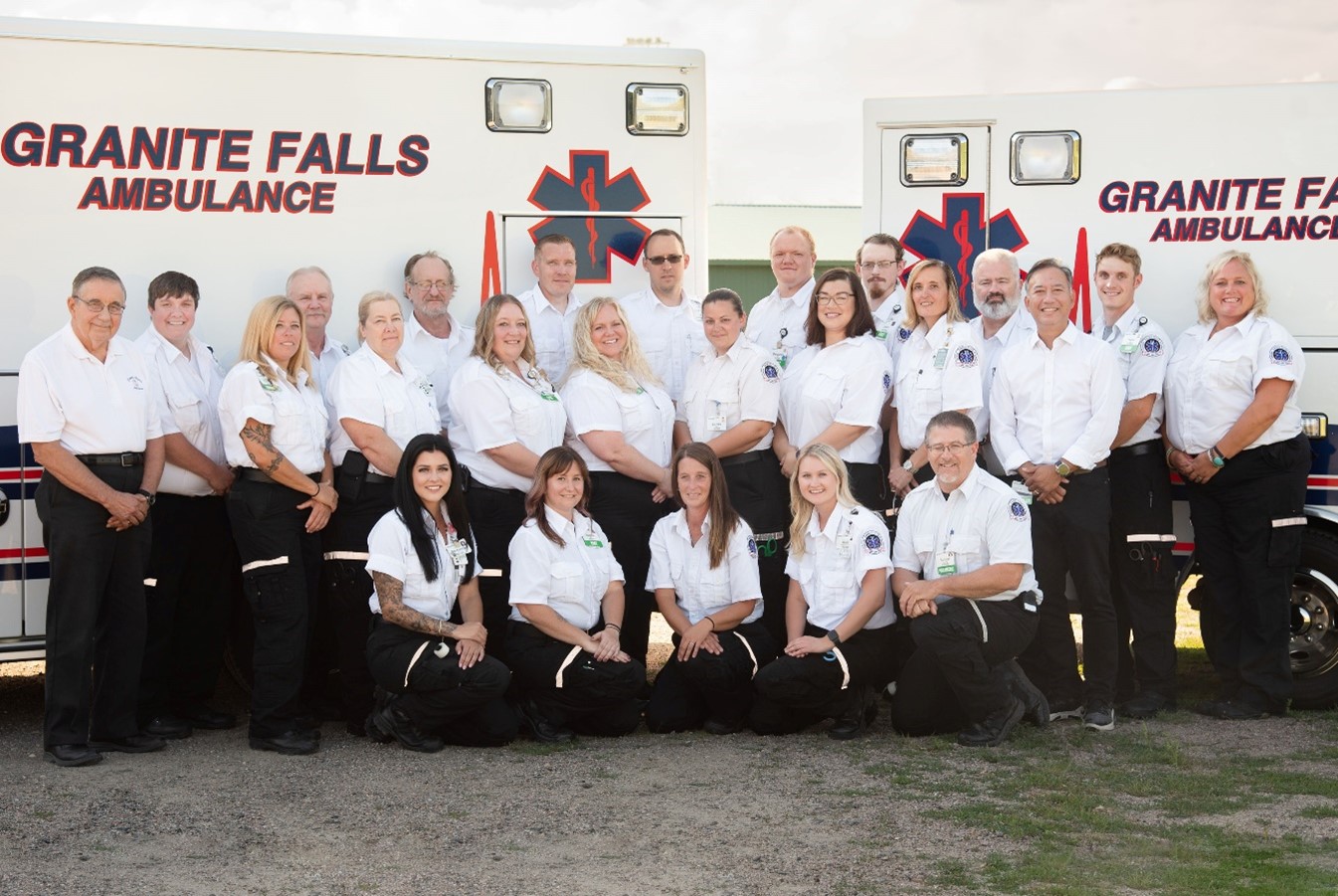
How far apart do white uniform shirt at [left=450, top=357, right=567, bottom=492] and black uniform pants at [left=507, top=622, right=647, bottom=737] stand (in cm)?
70

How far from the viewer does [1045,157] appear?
700 centimetres

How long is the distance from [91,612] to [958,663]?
3.46 meters

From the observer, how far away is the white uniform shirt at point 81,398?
5695mm

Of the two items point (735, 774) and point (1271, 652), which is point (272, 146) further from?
point (1271, 652)

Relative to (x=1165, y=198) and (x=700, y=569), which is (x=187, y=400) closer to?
(x=700, y=569)

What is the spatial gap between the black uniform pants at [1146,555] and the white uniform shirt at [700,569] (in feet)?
5.46

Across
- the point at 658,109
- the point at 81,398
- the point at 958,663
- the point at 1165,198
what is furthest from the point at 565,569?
the point at 1165,198

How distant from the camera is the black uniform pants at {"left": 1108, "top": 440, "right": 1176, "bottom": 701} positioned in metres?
6.61

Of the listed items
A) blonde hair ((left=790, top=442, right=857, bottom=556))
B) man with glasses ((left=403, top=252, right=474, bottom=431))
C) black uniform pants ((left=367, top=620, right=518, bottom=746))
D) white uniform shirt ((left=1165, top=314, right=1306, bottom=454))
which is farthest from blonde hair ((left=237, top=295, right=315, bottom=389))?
white uniform shirt ((left=1165, top=314, right=1306, bottom=454))

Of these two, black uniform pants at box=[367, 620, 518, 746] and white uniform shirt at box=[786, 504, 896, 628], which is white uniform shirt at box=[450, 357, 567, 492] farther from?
white uniform shirt at box=[786, 504, 896, 628]

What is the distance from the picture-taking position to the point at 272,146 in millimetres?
6523

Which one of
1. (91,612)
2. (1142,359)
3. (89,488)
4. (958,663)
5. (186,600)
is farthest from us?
(1142,359)

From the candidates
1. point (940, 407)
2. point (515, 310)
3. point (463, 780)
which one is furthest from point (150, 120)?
point (940, 407)

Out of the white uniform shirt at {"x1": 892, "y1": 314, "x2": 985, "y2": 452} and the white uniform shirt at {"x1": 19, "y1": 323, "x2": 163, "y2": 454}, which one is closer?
the white uniform shirt at {"x1": 19, "y1": 323, "x2": 163, "y2": 454}
